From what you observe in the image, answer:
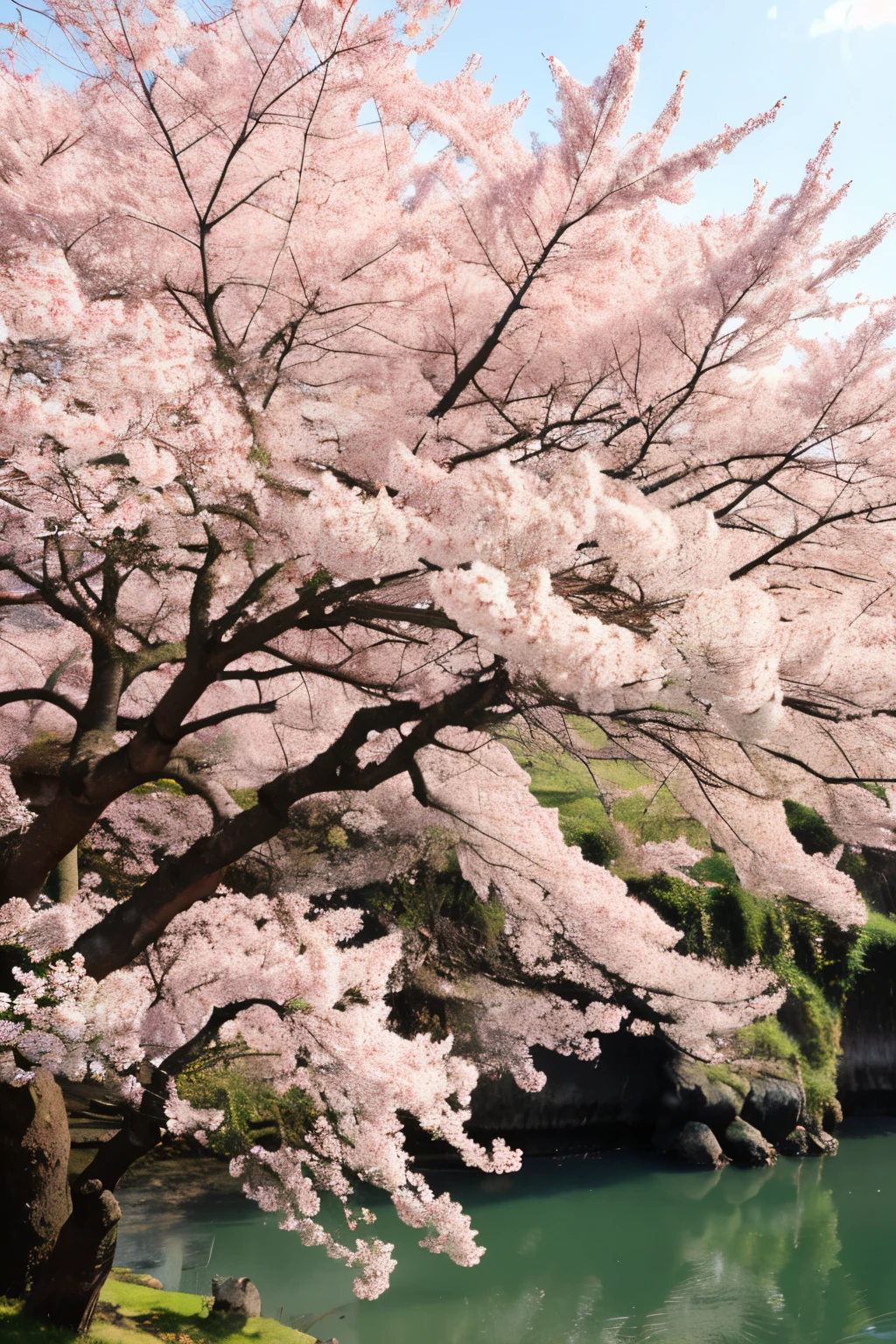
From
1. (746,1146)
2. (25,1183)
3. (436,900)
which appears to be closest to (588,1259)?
(746,1146)

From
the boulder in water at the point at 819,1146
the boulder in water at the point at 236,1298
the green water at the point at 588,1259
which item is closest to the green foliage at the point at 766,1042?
the boulder in water at the point at 819,1146

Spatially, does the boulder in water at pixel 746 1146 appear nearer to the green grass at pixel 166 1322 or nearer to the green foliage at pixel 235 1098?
the green foliage at pixel 235 1098

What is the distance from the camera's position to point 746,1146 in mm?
9570

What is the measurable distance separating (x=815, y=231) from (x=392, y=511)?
6.97 feet

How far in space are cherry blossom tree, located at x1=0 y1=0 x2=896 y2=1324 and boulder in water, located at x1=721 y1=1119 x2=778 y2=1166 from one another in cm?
562

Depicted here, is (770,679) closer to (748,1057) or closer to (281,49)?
(281,49)

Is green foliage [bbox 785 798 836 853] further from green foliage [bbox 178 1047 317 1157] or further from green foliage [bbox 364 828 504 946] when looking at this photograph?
green foliage [bbox 178 1047 317 1157]

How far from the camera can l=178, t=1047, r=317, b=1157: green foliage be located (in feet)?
15.7

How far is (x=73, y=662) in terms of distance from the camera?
6.54 m

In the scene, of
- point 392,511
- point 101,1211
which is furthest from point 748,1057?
point 392,511

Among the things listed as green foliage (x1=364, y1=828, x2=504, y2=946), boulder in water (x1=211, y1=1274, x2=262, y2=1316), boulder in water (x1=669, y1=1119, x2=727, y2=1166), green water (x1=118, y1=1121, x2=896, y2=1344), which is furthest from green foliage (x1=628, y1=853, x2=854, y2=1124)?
boulder in water (x1=211, y1=1274, x2=262, y2=1316)

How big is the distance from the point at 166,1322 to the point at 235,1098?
1.25 metres

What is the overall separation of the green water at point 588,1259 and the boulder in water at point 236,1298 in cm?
94

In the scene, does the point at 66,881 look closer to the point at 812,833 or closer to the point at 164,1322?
the point at 164,1322
